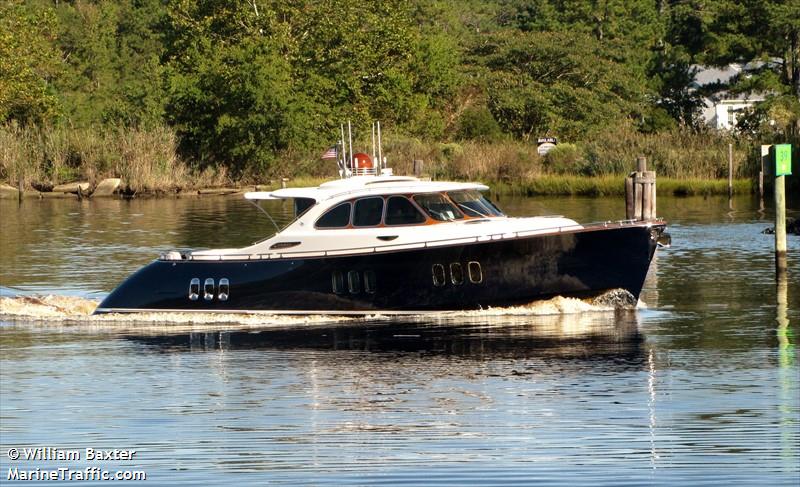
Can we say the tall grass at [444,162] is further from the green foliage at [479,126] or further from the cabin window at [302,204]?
the cabin window at [302,204]

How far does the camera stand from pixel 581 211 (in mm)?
53000

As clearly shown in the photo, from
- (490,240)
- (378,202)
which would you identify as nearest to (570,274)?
(490,240)

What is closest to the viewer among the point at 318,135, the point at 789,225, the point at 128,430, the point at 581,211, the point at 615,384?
the point at 128,430

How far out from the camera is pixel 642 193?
39.1 m

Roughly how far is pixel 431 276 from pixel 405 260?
59 cm

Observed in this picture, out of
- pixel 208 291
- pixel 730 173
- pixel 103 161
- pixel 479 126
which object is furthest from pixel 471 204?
pixel 479 126

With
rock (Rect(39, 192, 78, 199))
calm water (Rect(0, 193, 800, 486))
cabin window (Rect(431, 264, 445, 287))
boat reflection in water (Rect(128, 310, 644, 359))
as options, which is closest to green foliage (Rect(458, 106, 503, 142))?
rock (Rect(39, 192, 78, 199))

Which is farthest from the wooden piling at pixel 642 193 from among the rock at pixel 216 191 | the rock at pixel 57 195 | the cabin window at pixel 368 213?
the rock at pixel 57 195

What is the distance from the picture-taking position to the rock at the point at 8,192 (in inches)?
2862

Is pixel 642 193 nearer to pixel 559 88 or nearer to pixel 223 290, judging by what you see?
pixel 223 290

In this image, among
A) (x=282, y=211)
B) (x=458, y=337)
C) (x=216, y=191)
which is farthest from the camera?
(x=216, y=191)

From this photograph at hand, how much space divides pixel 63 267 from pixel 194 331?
40.2ft

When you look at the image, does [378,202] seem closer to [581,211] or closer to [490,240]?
[490,240]

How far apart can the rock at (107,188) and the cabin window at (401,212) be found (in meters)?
47.8
